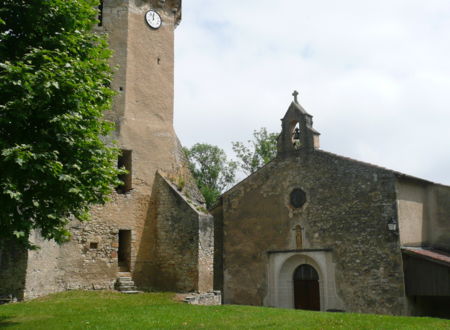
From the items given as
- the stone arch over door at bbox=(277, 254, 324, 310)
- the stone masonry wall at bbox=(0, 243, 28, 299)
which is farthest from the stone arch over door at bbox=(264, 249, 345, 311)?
the stone masonry wall at bbox=(0, 243, 28, 299)

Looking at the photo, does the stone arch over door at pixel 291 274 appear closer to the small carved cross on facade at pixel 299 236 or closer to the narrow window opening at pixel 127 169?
the small carved cross on facade at pixel 299 236

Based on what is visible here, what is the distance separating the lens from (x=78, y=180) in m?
9.52

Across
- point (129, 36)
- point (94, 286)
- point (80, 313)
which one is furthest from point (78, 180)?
Answer: point (129, 36)

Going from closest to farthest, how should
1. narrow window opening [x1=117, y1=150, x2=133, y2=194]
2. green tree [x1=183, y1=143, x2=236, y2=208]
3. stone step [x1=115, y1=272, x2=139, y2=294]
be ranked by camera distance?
stone step [x1=115, y1=272, x2=139, y2=294]
narrow window opening [x1=117, y1=150, x2=133, y2=194]
green tree [x1=183, y1=143, x2=236, y2=208]

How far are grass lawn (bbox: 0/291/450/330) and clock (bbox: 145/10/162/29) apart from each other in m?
11.4

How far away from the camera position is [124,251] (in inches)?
668

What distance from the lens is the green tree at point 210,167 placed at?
41125 millimetres

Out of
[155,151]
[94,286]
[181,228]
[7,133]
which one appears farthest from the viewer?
[155,151]

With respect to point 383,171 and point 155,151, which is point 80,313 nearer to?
point 155,151

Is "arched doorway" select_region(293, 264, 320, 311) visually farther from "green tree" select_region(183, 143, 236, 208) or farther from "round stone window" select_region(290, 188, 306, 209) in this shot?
"green tree" select_region(183, 143, 236, 208)

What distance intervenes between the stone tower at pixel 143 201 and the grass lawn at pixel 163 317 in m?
2.04

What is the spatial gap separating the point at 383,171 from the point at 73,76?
44.7 ft

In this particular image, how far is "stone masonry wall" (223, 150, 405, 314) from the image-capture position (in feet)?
59.0

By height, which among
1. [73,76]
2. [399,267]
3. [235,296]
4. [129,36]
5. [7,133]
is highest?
[129,36]
